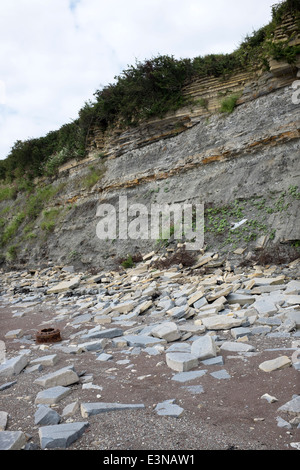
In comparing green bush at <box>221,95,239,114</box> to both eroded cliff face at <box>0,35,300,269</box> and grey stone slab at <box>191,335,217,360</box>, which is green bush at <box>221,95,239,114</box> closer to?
eroded cliff face at <box>0,35,300,269</box>

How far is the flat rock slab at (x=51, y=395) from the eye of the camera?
2.80m

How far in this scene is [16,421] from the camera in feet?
8.23

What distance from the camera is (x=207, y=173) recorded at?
458 inches

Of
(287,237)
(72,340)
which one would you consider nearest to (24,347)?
(72,340)

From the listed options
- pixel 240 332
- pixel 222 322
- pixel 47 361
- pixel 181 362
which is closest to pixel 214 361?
pixel 181 362

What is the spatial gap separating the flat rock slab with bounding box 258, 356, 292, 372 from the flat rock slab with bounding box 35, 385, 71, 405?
6.28ft

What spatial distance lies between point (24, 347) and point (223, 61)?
12481mm

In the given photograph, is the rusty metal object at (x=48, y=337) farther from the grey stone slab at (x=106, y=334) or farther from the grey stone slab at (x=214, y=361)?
the grey stone slab at (x=214, y=361)

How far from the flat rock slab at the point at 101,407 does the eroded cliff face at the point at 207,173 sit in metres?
6.79

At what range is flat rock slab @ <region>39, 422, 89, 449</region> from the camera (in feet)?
6.88

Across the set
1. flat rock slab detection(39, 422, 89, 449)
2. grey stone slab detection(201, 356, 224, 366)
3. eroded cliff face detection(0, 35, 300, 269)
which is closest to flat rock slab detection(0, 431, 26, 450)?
flat rock slab detection(39, 422, 89, 449)

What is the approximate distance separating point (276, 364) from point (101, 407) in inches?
68.3

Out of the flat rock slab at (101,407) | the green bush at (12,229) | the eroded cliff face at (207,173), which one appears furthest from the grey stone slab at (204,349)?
the green bush at (12,229)

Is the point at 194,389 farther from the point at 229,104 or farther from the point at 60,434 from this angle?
the point at 229,104
